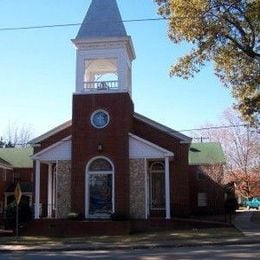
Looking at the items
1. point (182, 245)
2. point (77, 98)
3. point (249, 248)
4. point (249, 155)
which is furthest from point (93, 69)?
point (249, 155)

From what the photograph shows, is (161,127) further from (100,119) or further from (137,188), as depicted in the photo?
(137,188)

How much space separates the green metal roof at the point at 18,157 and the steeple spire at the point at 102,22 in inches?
776

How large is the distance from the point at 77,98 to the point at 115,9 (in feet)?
21.6

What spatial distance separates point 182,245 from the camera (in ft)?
78.8

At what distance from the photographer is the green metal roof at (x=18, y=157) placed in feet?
171

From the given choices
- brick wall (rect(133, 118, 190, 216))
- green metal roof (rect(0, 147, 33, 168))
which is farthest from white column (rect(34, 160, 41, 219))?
green metal roof (rect(0, 147, 33, 168))

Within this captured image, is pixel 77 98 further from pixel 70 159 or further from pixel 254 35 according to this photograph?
pixel 254 35

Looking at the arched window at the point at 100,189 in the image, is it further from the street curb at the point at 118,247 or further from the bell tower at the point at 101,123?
the street curb at the point at 118,247

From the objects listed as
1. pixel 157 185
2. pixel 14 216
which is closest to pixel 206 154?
pixel 157 185

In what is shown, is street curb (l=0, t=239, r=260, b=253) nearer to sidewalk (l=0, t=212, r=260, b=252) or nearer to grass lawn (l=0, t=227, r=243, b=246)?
sidewalk (l=0, t=212, r=260, b=252)

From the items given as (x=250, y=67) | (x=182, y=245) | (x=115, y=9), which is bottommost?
(x=182, y=245)

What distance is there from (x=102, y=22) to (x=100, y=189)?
1077cm

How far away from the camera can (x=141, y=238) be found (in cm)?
2800

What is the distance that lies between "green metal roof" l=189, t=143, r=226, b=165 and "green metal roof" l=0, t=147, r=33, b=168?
600 inches
